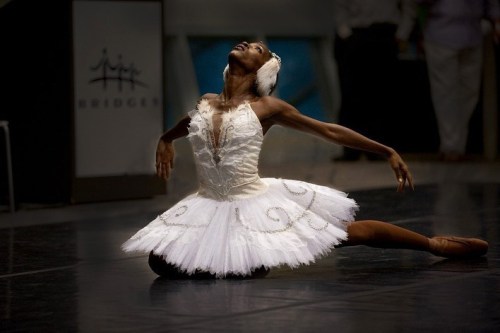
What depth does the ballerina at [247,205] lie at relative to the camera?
6.87m

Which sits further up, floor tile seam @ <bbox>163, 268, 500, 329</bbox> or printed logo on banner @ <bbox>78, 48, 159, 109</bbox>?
printed logo on banner @ <bbox>78, 48, 159, 109</bbox>

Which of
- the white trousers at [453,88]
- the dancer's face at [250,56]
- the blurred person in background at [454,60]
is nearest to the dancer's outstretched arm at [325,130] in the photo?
the dancer's face at [250,56]

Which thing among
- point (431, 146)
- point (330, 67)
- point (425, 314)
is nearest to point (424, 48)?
point (431, 146)

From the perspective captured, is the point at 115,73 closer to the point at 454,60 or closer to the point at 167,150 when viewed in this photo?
the point at 167,150

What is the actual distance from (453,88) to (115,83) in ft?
14.8

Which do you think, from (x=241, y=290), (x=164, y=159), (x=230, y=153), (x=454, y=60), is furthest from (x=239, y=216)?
(x=454, y=60)

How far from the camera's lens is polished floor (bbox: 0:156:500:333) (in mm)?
5828

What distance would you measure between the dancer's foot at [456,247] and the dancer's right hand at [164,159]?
1.33m

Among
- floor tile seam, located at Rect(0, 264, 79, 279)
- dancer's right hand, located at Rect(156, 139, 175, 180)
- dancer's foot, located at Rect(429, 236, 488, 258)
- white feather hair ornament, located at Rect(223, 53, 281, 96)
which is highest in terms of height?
white feather hair ornament, located at Rect(223, 53, 281, 96)

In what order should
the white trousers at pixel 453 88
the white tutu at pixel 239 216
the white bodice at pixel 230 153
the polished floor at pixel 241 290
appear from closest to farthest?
1. the polished floor at pixel 241 290
2. the white tutu at pixel 239 216
3. the white bodice at pixel 230 153
4. the white trousers at pixel 453 88

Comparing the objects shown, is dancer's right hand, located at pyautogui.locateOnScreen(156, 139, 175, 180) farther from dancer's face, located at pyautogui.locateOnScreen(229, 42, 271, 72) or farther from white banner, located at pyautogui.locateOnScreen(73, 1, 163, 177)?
white banner, located at pyautogui.locateOnScreen(73, 1, 163, 177)

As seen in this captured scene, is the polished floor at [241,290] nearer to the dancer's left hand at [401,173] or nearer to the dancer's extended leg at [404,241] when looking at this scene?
the dancer's extended leg at [404,241]

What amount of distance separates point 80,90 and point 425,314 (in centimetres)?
533

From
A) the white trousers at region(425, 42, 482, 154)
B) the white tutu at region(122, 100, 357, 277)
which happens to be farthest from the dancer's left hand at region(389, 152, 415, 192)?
the white trousers at region(425, 42, 482, 154)
